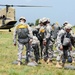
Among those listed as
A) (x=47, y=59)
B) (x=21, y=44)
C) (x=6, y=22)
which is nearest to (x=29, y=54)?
(x=21, y=44)

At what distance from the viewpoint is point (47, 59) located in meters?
15.3

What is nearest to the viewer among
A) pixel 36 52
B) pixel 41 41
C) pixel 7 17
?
pixel 36 52

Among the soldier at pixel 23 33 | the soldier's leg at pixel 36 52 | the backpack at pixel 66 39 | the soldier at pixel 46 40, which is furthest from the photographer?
the soldier at pixel 46 40

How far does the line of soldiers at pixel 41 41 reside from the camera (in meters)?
12.7

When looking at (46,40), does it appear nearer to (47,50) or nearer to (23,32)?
(47,50)

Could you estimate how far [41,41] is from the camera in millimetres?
15156

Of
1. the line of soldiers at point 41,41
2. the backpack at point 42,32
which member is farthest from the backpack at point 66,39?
the backpack at point 42,32

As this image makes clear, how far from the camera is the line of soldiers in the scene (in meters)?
12.7

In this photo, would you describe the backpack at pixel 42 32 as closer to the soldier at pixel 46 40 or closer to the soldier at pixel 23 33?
the soldier at pixel 46 40

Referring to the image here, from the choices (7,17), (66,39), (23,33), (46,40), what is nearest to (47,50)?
(46,40)

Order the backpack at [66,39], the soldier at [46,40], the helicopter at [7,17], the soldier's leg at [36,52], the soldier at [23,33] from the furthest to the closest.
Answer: the helicopter at [7,17]
the soldier at [46,40]
the soldier's leg at [36,52]
the soldier at [23,33]
the backpack at [66,39]

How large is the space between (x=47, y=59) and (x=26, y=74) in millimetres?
4201

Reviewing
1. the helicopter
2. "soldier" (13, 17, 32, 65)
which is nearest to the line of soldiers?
"soldier" (13, 17, 32, 65)

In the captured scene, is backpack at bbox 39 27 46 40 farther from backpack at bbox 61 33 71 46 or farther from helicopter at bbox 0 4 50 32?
helicopter at bbox 0 4 50 32
